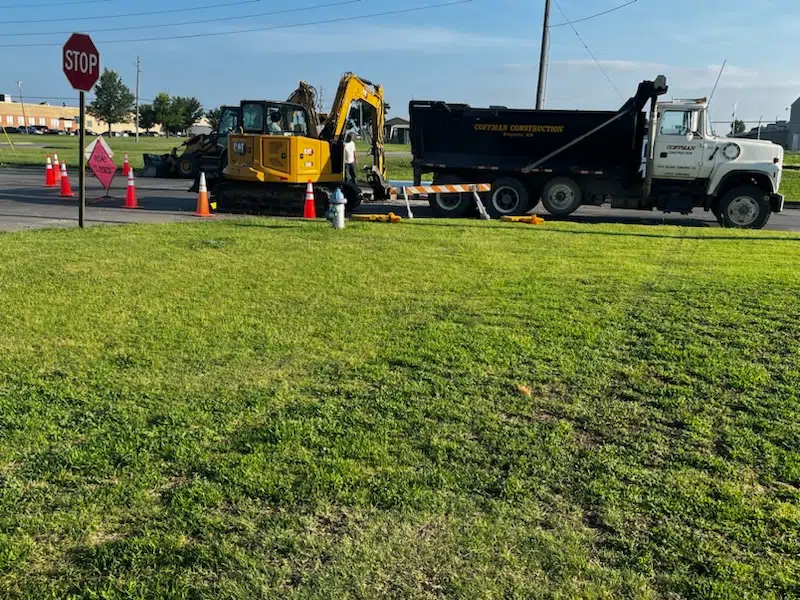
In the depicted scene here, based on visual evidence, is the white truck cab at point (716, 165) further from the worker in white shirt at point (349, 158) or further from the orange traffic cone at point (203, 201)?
the orange traffic cone at point (203, 201)

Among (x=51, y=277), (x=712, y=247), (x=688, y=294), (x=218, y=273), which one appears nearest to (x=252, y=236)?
(x=218, y=273)

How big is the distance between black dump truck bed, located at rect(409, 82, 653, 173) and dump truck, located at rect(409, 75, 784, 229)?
1.0 inches

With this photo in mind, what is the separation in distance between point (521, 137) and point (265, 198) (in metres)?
6.41

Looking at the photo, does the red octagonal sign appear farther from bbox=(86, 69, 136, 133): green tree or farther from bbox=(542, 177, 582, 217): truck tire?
bbox=(86, 69, 136, 133): green tree

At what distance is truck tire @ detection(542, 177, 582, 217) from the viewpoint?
16.6 metres

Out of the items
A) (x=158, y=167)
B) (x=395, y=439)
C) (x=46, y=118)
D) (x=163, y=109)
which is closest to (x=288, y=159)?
(x=395, y=439)

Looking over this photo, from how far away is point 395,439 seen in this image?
12.0 ft

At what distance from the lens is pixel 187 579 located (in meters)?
2.51

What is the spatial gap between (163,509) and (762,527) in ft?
8.48

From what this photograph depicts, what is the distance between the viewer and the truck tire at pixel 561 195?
16.6 meters

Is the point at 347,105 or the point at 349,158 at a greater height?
the point at 347,105

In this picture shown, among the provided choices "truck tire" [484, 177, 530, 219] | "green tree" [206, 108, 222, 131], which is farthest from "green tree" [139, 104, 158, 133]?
"truck tire" [484, 177, 530, 219]

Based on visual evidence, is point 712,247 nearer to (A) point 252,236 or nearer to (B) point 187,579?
(A) point 252,236

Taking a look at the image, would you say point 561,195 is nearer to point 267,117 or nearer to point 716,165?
point 716,165
